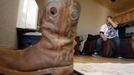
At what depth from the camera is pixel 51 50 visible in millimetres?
828

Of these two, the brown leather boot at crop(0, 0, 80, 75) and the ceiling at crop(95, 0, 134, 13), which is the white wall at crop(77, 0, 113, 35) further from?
the brown leather boot at crop(0, 0, 80, 75)

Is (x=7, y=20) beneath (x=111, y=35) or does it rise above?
above

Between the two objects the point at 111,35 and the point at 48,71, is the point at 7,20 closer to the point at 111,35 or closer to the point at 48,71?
the point at 48,71

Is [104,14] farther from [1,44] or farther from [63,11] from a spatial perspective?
[63,11]

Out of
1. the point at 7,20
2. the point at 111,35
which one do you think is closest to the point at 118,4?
the point at 111,35

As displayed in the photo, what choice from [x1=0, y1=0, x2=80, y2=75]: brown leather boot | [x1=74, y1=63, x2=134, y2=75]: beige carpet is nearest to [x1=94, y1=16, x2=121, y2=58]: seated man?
[x1=74, y1=63, x2=134, y2=75]: beige carpet

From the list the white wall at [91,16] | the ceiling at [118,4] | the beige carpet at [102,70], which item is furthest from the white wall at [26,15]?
the white wall at [91,16]

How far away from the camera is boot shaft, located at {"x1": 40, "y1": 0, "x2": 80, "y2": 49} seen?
83 centimetres

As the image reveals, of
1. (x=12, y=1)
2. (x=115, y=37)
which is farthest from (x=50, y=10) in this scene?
(x=115, y=37)

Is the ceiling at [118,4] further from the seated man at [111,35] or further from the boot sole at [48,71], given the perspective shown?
the boot sole at [48,71]

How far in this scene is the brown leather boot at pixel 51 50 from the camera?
808mm

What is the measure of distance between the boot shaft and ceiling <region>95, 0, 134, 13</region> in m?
5.84

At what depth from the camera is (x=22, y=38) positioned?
2.30 meters

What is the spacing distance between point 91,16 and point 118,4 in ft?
3.38
